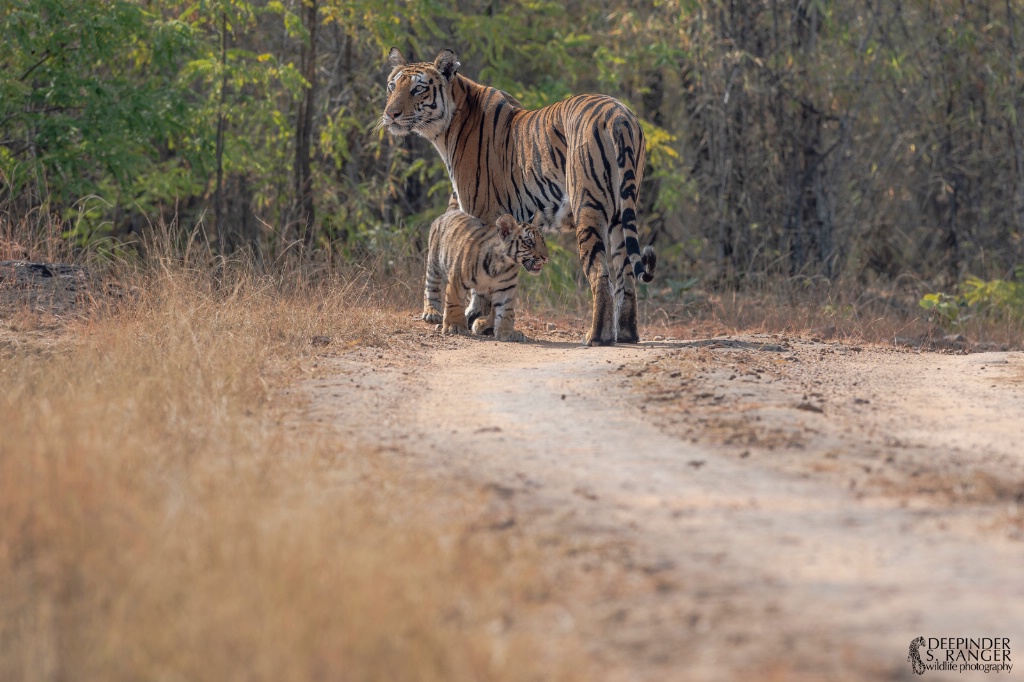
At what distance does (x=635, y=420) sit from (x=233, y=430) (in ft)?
5.90

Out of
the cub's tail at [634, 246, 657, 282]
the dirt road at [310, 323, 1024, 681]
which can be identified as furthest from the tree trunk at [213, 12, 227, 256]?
the dirt road at [310, 323, 1024, 681]

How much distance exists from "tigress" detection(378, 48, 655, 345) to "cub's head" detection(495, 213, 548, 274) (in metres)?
0.29

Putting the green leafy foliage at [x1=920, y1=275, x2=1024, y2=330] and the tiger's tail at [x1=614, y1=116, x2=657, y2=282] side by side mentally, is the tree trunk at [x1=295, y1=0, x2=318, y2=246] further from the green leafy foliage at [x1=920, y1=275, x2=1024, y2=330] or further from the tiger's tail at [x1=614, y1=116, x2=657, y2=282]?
the green leafy foliage at [x1=920, y1=275, x2=1024, y2=330]

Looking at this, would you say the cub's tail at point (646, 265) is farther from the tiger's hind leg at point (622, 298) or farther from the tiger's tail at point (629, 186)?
the tiger's hind leg at point (622, 298)

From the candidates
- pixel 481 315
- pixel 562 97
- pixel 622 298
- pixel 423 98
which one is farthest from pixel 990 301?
pixel 423 98

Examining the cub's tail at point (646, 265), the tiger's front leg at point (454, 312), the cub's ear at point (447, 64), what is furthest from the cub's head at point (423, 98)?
the cub's tail at point (646, 265)

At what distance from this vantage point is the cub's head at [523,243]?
8.55m

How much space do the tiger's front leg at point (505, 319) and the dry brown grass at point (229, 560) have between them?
3.47 m

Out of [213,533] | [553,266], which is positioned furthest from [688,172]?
[213,533]

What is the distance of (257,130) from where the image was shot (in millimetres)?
14719

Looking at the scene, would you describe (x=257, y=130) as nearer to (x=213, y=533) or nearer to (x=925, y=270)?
(x=925, y=270)

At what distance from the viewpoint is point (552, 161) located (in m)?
9.19

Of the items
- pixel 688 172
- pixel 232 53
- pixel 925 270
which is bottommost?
pixel 925 270

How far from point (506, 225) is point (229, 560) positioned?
544cm
